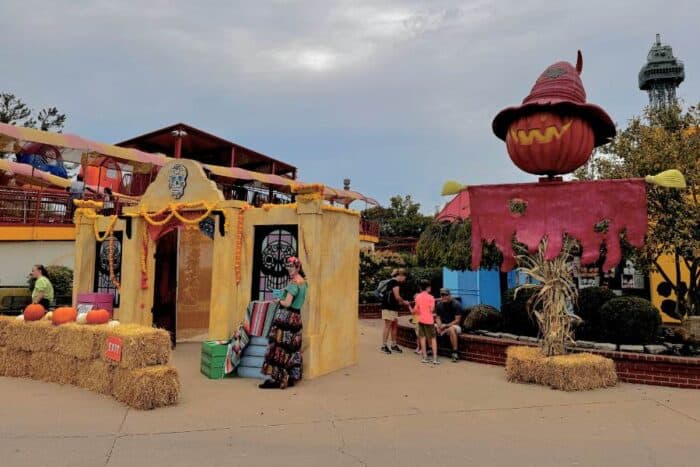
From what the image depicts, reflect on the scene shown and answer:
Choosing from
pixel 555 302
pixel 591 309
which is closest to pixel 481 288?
pixel 591 309

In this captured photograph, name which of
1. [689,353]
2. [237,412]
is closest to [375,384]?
[237,412]

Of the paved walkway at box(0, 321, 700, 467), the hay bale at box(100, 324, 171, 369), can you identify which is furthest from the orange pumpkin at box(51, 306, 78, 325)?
the hay bale at box(100, 324, 171, 369)

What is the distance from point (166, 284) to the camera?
10602mm

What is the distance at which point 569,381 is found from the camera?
6914mm

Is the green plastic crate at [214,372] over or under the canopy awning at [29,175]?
under

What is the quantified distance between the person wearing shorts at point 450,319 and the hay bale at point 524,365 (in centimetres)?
169

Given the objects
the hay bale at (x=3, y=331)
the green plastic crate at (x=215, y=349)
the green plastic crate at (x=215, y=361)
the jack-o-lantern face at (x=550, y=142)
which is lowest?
the green plastic crate at (x=215, y=361)

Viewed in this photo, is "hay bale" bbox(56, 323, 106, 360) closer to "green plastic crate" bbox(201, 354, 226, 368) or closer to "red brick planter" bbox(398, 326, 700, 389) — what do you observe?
"green plastic crate" bbox(201, 354, 226, 368)

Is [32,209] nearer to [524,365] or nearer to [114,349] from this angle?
[114,349]

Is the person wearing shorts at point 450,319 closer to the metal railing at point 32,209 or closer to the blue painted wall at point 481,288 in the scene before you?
the blue painted wall at point 481,288

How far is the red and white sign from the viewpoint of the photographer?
6.11m

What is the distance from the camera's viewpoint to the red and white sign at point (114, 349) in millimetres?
6109

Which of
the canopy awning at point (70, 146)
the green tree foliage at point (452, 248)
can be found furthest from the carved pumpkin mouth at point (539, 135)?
the canopy awning at point (70, 146)

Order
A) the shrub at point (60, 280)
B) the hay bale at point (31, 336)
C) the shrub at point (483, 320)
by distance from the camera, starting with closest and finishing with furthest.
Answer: the hay bale at point (31, 336) → the shrub at point (483, 320) → the shrub at point (60, 280)
